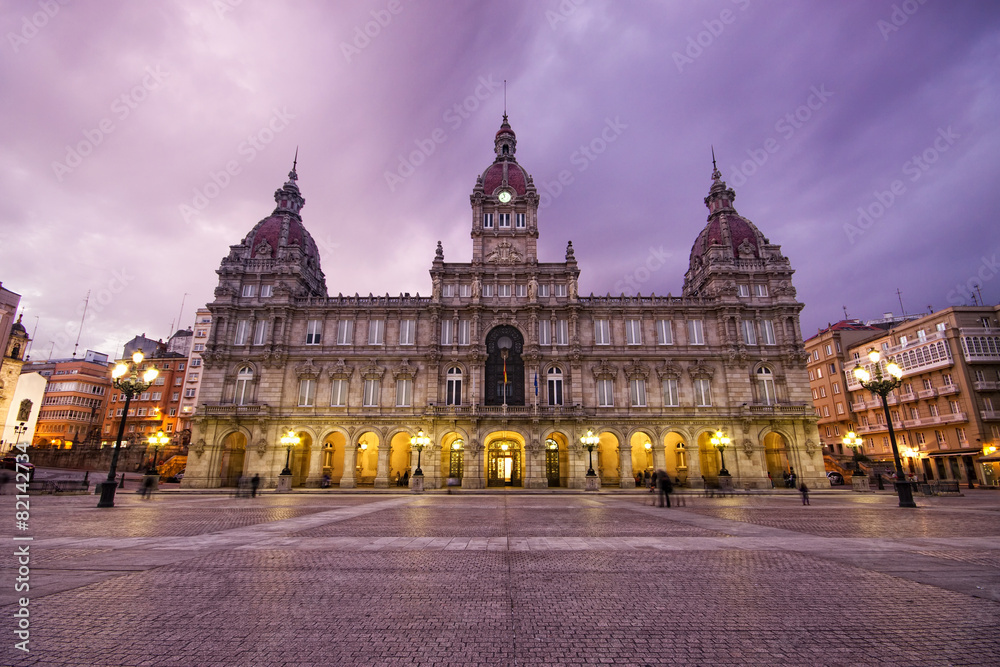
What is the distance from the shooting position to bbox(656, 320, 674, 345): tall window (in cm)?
4328

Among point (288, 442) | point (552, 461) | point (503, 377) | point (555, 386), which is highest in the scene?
point (503, 377)

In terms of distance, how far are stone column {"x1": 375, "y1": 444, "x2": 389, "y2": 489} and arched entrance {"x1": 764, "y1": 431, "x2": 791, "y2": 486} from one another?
33053 millimetres

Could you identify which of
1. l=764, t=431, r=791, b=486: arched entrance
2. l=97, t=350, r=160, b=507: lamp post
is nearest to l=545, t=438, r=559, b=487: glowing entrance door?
l=764, t=431, r=791, b=486: arched entrance

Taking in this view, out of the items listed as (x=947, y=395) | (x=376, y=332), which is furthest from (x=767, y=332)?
(x=376, y=332)

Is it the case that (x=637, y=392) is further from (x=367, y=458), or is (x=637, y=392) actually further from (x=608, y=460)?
(x=367, y=458)

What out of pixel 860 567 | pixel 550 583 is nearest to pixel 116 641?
pixel 550 583

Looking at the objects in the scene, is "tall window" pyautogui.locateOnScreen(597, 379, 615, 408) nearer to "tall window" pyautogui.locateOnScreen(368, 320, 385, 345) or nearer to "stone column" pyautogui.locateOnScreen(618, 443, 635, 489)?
"stone column" pyautogui.locateOnScreen(618, 443, 635, 489)

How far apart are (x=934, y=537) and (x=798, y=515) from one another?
5.90 m

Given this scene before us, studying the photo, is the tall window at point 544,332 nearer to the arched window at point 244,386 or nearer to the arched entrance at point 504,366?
the arched entrance at point 504,366

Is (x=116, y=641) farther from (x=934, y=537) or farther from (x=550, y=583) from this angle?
(x=934, y=537)

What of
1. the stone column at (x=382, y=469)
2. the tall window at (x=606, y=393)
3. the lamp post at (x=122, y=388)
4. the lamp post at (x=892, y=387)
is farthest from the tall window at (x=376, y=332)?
the lamp post at (x=892, y=387)

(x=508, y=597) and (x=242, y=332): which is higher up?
(x=242, y=332)

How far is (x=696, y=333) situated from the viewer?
4347 cm

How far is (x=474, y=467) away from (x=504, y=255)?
20332 mm
